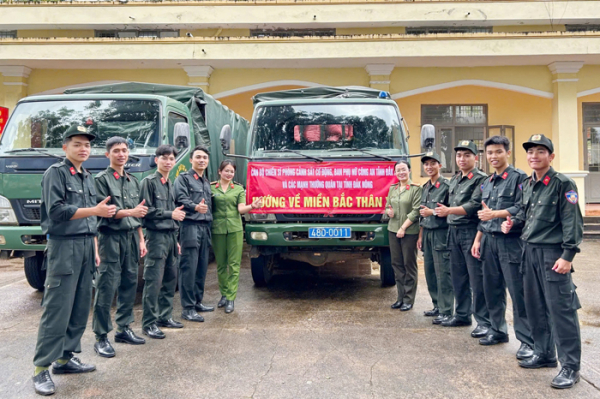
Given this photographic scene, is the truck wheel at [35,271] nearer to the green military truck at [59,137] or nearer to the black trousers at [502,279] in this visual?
the green military truck at [59,137]

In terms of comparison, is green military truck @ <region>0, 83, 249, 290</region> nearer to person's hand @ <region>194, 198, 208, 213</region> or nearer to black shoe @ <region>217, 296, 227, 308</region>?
person's hand @ <region>194, 198, 208, 213</region>

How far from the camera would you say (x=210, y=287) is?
646 centimetres

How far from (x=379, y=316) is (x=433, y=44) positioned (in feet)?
29.9

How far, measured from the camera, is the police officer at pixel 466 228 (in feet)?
14.0

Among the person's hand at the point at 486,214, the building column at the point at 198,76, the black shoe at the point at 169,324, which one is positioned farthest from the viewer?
the building column at the point at 198,76

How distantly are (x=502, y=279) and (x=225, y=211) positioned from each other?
2833 mm

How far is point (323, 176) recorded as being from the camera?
210 inches

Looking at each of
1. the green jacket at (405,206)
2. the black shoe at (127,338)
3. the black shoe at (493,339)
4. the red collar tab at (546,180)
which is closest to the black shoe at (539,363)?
the black shoe at (493,339)

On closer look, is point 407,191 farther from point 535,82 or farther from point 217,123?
point 535,82

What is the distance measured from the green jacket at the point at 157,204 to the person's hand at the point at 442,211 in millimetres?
2485

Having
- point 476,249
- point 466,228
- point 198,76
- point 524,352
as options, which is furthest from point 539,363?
point 198,76

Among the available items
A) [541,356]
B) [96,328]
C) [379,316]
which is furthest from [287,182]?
[541,356]

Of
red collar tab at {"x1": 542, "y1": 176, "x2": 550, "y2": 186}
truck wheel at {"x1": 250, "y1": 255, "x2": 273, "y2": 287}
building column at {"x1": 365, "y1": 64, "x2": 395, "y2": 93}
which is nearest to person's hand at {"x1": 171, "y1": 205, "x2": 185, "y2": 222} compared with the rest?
truck wheel at {"x1": 250, "y1": 255, "x2": 273, "y2": 287}

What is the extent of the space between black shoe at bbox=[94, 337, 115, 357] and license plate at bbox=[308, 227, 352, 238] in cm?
230
